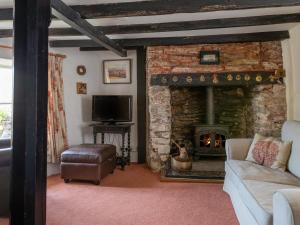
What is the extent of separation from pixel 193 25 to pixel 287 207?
2549 mm

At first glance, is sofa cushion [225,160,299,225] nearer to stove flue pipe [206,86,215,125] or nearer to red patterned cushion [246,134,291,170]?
red patterned cushion [246,134,291,170]

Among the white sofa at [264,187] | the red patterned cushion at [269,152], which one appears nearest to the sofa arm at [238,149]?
the white sofa at [264,187]

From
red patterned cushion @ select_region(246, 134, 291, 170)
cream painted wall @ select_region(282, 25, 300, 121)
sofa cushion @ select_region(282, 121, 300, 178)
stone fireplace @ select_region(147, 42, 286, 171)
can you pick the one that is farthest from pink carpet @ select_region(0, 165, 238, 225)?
cream painted wall @ select_region(282, 25, 300, 121)

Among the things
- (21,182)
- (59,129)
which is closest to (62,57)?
(59,129)

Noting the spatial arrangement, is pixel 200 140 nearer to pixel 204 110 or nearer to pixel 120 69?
pixel 204 110

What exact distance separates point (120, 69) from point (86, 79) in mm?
678

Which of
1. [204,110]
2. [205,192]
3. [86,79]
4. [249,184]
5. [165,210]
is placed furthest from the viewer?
[204,110]

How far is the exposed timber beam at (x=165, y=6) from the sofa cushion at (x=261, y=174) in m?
1.63

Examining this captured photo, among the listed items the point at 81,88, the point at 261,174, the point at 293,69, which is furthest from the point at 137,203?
the point at 293,69

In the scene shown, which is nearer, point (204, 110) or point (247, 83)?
point (247, 83)

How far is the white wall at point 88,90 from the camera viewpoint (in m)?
4.65

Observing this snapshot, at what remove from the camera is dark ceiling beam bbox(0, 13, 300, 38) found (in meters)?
3.14

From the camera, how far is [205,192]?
3322 mm

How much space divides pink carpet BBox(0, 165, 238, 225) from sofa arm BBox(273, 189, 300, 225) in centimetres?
104
